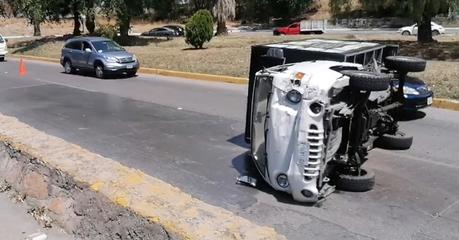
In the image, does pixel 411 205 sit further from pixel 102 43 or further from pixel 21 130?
pixel 102 43

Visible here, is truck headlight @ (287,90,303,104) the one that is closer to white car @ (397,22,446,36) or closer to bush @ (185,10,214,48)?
bush @ (185,10,214,48)

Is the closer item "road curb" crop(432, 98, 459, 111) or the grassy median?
"road curb" crop(432, 98, 459, 111)

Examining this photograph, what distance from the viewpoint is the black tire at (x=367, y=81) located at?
16.6 feet

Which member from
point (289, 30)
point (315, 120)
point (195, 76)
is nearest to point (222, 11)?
point (195, 76)

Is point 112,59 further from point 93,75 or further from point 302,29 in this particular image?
point 302,29

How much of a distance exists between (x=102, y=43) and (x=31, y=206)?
53.7 feet

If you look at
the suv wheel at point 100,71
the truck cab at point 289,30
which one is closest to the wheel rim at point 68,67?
the suv wheel at point 100,71

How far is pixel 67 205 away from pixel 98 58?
15.7 meters

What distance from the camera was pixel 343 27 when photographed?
58.5 meters

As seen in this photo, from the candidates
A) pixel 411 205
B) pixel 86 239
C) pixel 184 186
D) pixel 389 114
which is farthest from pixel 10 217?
pixel 389 114

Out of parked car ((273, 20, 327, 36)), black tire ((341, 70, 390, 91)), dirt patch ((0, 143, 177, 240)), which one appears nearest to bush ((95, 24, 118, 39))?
parked car ((273, 20, 327, 36))

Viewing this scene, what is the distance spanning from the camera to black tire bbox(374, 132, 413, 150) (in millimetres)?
7623

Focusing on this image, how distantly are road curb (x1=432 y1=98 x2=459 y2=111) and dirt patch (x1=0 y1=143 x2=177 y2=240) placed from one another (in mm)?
9237

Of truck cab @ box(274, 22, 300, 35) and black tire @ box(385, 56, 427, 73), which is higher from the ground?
black tire @ box(385, 56, 427, 73)
